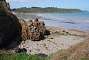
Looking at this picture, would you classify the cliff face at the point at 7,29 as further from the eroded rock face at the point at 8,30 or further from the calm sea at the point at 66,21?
the calm sea at the point at 66,21

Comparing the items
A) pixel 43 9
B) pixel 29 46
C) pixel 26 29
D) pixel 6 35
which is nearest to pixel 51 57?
pixel 6 35

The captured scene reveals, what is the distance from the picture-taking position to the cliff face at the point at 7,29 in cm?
807

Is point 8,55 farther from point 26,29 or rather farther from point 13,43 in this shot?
point 26,29

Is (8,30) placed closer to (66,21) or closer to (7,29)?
(7,29)

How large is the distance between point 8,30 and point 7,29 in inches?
1.3

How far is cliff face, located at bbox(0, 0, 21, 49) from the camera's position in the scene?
318 inches

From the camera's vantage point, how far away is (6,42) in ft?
26.8

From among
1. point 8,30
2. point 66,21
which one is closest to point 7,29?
point 8,30

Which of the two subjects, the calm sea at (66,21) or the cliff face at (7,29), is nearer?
the cliff face at (7,29)

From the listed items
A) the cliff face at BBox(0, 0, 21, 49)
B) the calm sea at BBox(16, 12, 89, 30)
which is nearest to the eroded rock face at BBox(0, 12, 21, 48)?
the cliff face at BBox(0, 0, 21, 49)

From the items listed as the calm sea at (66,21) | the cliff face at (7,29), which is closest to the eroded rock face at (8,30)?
the cliff face at (7,29)

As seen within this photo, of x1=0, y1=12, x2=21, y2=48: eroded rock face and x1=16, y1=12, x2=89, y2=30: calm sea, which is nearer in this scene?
x1=0, y1=12, x2=21, y2=48: eroded rock face

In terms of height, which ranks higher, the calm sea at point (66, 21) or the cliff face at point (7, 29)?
the cliff face at point (7, 29)

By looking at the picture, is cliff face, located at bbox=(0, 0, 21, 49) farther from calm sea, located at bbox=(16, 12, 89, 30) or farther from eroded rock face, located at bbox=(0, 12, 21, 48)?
calm sea, located at bbox=(16, 12, 89, 30)
